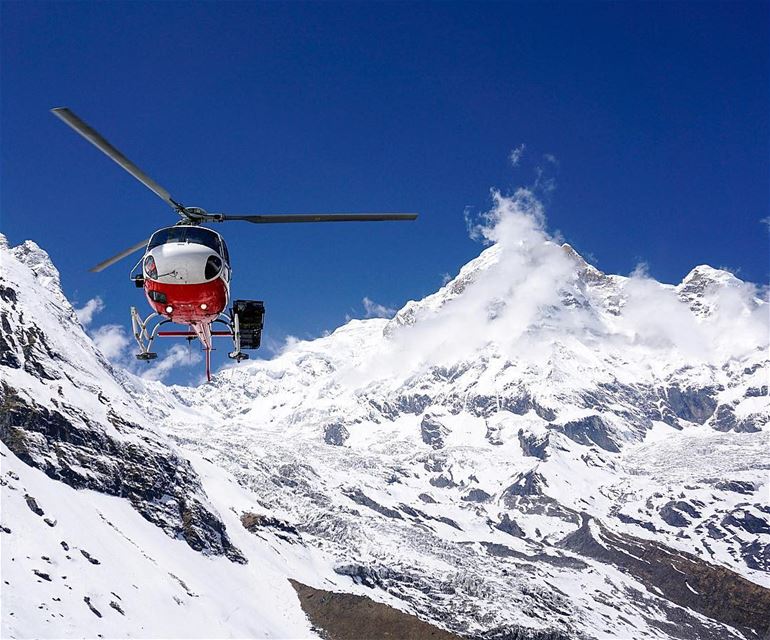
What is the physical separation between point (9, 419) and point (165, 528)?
131ft

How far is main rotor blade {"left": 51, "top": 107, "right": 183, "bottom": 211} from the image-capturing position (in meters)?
15.2

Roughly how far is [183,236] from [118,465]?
5665 inches

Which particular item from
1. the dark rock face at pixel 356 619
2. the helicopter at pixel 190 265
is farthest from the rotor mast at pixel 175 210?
the dark rock face at pixel 356 619

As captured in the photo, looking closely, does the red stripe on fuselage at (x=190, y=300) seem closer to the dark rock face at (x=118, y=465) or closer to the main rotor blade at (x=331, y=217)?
the main rotor blade at (x=331, y=217)

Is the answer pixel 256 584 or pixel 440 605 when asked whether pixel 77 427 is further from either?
pixel 440 605

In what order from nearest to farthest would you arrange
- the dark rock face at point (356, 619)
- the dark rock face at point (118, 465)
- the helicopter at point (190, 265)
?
the helicopter at point (190, 265) < the dark rock face at point (118, 465) < the dark rock face at point (356, 619)

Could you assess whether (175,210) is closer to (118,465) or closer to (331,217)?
(331,217)

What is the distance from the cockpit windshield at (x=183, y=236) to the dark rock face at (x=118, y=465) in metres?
127

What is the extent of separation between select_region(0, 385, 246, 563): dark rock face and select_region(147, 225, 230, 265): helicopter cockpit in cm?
12654

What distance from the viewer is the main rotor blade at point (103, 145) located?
49.9ft

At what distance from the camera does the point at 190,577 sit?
12900cm

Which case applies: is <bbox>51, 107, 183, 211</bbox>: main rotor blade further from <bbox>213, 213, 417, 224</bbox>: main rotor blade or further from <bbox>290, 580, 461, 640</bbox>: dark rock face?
<bbox>290, 580, 461, 640</bbox>: dark rock face

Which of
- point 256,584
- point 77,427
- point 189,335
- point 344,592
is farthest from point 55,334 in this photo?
point 189,335

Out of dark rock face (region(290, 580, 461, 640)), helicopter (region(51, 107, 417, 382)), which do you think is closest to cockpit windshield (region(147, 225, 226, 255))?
helicopter (region(51, 107, 417, 382))
